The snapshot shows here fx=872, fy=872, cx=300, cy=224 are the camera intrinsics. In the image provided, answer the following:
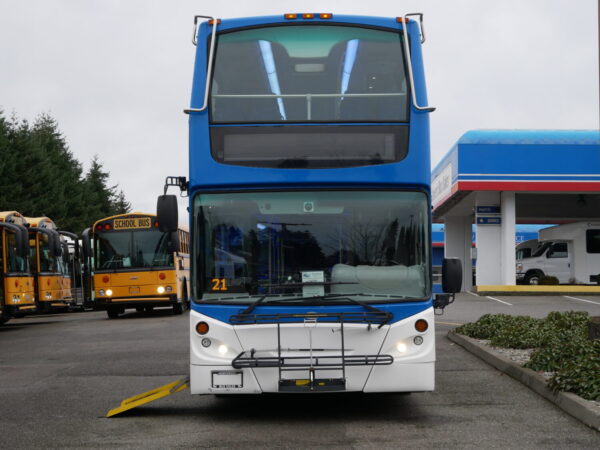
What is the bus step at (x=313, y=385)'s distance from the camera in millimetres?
7930

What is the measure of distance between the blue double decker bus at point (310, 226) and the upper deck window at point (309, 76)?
2 centimetres

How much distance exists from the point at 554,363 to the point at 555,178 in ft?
71.0

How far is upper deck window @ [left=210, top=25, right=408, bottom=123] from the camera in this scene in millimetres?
8570

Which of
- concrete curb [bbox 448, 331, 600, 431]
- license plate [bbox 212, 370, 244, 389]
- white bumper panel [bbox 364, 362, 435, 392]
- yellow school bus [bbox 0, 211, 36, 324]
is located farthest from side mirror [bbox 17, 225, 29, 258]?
white bumper panel [bbox 364, 362, 435, 392]

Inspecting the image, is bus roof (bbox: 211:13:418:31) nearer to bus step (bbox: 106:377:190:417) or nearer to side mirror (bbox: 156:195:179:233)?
side mirror (bbox: 156:195:179:233)

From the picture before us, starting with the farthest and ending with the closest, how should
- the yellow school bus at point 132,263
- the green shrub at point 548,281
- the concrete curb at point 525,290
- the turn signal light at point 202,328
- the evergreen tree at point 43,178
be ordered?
the evergreen tree at point 43,178 < the green shrub at point 548,281 < the concrete curb at point 525,290 < the yellow school bus at point 132,263 < the turn signal light at point 202,328

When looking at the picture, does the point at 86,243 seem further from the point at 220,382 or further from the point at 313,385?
the point at 313,385

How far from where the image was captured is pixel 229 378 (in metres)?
8.09

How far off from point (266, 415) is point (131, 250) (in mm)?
17906

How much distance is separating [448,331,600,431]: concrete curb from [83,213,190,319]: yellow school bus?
1294 centimetres

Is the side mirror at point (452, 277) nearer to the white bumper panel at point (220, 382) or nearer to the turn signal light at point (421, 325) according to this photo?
the turn signal light at point (421, 325)

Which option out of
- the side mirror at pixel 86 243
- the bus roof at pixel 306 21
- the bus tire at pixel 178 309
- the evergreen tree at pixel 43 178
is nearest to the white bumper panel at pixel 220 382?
the bus roof at pixel 306 21

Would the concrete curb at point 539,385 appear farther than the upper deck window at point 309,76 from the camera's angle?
No

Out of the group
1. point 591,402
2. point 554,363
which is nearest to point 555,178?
point 554,363
